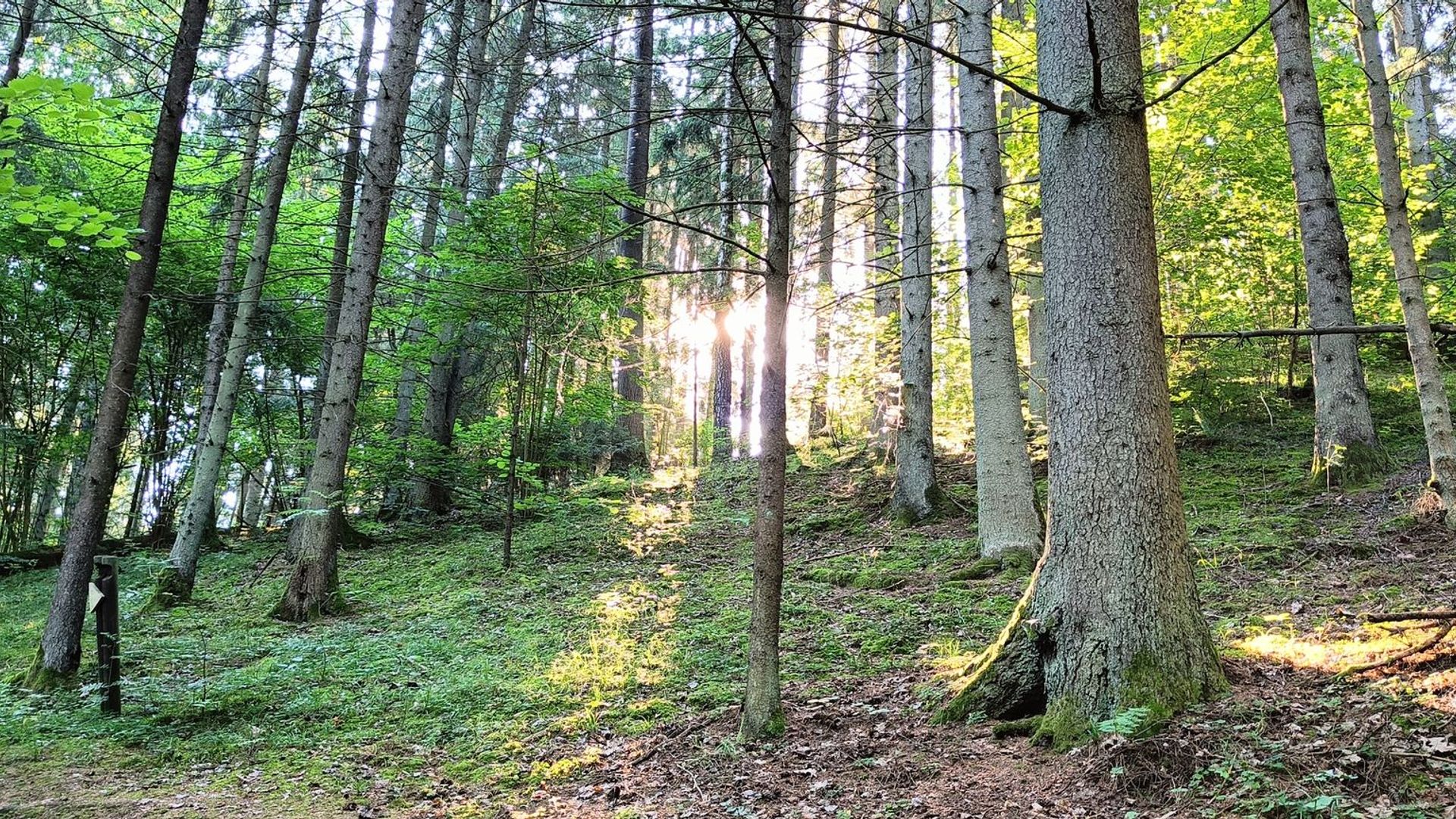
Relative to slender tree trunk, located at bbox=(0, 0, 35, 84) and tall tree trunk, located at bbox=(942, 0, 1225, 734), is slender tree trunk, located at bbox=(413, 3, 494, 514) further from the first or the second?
tall tree trunk, located at bbox=(942, 0, 1225, 734)

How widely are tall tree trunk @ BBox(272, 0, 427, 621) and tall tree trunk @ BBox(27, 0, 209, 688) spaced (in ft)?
7.12

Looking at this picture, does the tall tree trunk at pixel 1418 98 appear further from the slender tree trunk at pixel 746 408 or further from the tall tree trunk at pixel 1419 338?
the slender tree trunk at pixel 746 408

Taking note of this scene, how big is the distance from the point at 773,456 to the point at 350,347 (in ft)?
20.2

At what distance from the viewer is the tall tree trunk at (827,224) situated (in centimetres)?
543

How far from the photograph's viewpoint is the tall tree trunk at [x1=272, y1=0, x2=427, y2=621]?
27.3 feet

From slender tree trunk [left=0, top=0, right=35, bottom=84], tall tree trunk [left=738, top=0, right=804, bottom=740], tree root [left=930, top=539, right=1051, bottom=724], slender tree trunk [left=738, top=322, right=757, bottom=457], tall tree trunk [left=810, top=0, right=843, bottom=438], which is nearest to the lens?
tree root [left=930, top=539, right=1051, bottom=724]

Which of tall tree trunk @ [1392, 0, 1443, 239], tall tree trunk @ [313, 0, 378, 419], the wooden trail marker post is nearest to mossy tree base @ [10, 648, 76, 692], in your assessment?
the wooden trail marker post

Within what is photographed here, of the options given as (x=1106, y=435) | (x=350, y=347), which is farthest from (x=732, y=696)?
(x=350, y=347)

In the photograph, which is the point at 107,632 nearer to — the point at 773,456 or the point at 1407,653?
the point at 773,456

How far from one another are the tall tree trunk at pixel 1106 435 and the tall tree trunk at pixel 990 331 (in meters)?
3.61

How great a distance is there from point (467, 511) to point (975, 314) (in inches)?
402

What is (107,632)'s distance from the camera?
5.38 metres

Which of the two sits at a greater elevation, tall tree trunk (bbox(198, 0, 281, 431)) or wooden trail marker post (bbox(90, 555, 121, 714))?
tall tree trunk (bbox(198, 0, 281, 431))

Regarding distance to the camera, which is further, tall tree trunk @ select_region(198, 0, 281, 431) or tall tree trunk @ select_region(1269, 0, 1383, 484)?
tall tree trunk @ select_region(198, 0, 281, 431)
